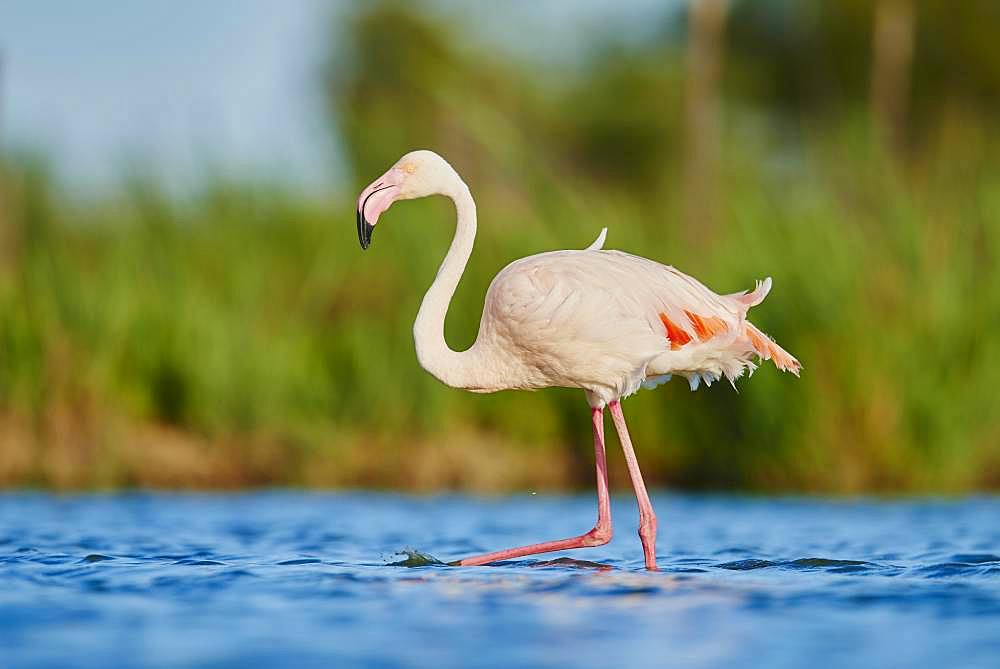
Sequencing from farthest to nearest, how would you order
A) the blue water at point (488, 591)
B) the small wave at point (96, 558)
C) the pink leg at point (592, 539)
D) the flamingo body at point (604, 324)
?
the small wave at point (96, 558), the pink leg at point (592, 539), the flamingo body at point (604, 324), the blue water at point (488, 591)

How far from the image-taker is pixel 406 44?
3534 cm

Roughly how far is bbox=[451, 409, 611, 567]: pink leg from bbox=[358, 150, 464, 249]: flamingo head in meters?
1.36

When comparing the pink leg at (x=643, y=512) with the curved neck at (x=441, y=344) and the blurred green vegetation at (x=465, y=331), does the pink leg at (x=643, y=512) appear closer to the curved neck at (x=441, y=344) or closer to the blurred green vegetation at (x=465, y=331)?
the curved neck at (x=441, y=344)

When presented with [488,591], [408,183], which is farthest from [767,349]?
[488,591]


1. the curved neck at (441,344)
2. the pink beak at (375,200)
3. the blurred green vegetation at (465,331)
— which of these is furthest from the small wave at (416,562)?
the blurred green vegetation at (465,331)

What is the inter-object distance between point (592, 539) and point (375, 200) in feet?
6.30

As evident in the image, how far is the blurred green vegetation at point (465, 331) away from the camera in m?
10.8

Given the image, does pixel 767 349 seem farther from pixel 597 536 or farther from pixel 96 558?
pixel 96 558

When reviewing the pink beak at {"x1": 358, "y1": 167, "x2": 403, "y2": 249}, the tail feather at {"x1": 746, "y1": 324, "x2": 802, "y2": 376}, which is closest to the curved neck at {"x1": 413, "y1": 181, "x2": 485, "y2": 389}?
the pink beak at {"x1": 358, "y1": 167, "x2": 403, "y2": 249}

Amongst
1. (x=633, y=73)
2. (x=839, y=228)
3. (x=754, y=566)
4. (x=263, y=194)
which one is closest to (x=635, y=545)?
(x=754, y=566)

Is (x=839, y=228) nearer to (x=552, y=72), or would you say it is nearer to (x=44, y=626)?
(x=44, y=626)

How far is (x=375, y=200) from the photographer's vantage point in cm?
712

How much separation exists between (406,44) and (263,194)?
23059mm

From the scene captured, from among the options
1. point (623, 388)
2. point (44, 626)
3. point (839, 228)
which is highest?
point (839, 228)
